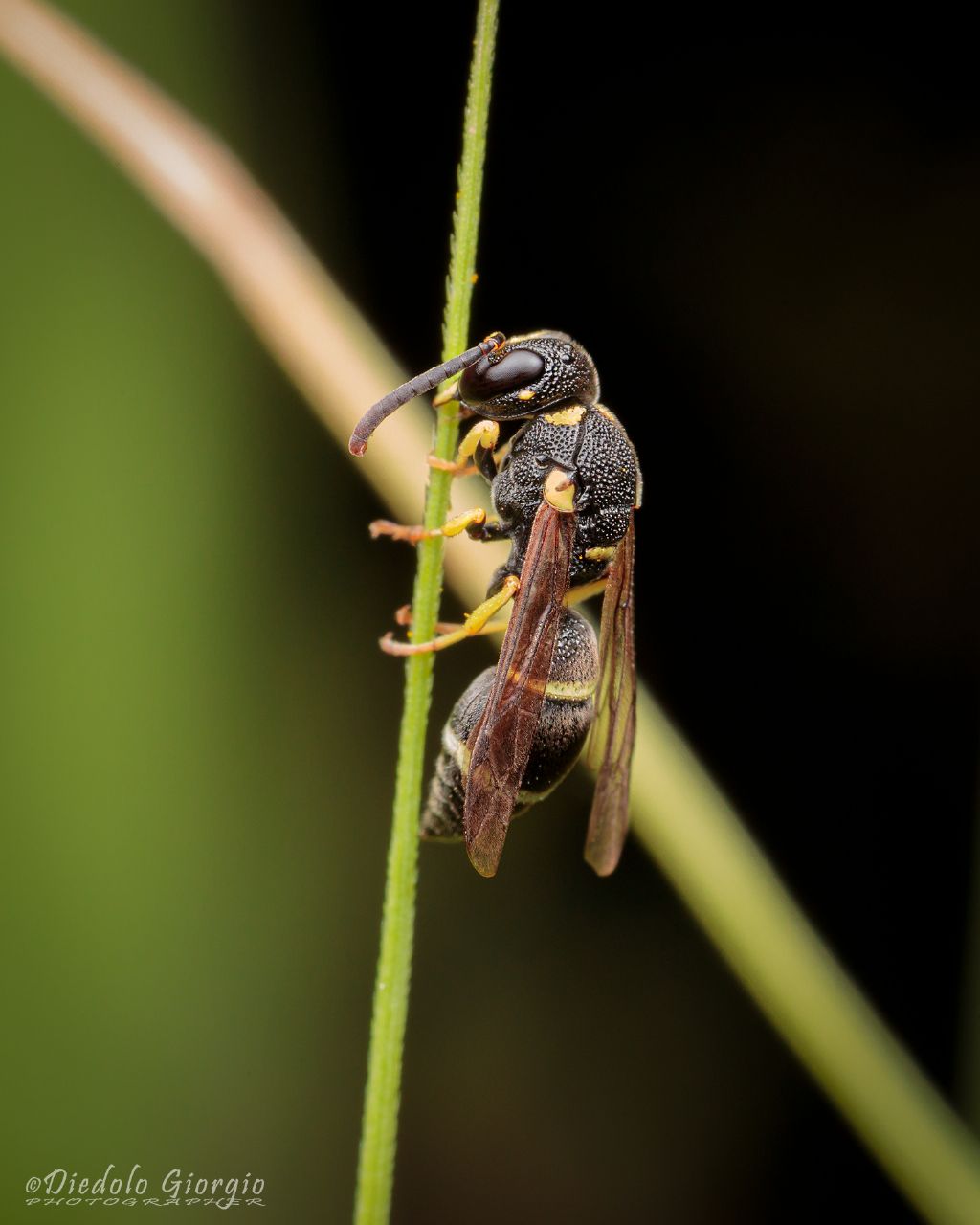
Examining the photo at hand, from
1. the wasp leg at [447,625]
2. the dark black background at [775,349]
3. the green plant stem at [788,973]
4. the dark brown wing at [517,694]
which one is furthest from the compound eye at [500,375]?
the dark black background at [775,349]

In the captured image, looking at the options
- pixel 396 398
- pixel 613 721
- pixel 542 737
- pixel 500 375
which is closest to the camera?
pixel 396 398

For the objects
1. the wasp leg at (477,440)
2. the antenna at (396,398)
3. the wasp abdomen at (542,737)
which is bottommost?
the wasp abdomen at (542,737)

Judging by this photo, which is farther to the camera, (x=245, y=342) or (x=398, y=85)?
(x=398, y=85)

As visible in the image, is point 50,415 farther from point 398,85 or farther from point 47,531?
point 398,85

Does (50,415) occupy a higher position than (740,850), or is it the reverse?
(50,415)

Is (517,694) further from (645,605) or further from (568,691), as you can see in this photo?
(645,605)

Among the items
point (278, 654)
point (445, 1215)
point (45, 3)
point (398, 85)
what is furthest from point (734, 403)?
point (445, 1215)

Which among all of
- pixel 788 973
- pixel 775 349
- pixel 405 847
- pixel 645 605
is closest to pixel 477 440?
pixel 405 847

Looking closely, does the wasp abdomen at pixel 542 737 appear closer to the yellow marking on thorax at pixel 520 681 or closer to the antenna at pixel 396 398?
the yellow marking on thorax at pixel 520 681
